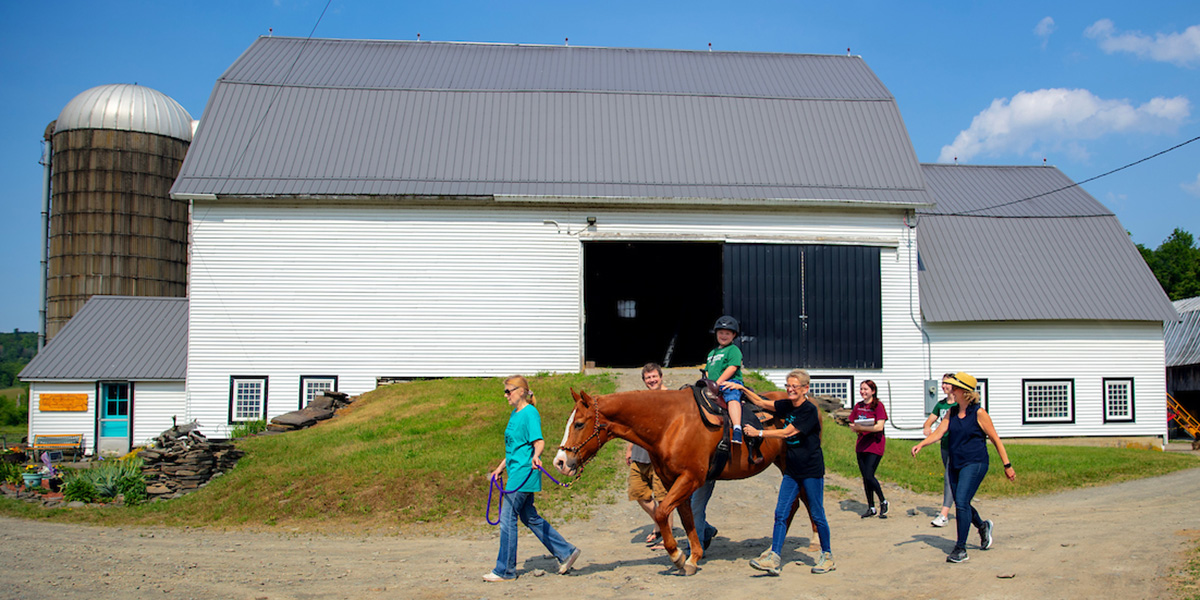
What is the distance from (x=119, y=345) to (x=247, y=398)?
6.50m

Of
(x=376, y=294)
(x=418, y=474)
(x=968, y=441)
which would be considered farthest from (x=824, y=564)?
(x=376, y=294)

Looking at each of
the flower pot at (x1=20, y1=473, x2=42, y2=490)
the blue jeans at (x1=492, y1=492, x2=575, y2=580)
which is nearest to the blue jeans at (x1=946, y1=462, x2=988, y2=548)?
the blue jeans at (x1=492, y1=492, x2=575, y2=580)

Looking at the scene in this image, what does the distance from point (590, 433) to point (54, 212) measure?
36.4 metres

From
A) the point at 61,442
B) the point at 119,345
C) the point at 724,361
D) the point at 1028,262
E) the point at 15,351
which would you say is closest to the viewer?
the point at 724,361

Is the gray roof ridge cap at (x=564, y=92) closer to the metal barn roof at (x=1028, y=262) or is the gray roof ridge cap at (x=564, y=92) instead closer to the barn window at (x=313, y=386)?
the metal barn roof at (x=1028, y=262)

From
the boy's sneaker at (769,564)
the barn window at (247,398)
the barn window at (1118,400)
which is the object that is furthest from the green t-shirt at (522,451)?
the barn window at (1118,400)

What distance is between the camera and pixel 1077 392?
24.7 m

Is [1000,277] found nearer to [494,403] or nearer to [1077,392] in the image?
[1077,392]

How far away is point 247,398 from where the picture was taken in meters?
22.3

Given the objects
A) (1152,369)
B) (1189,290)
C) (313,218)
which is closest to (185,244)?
(313,218)

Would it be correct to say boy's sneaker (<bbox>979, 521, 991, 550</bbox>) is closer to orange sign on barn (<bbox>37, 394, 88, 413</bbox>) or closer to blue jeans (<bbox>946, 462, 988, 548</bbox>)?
blue jeans (<bbox>946, 462, 988, 548</bbox>)

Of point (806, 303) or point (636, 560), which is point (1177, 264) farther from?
point (636, 560)

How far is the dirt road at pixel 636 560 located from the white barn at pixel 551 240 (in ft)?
35.6

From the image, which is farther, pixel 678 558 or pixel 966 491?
pixel 966 491
